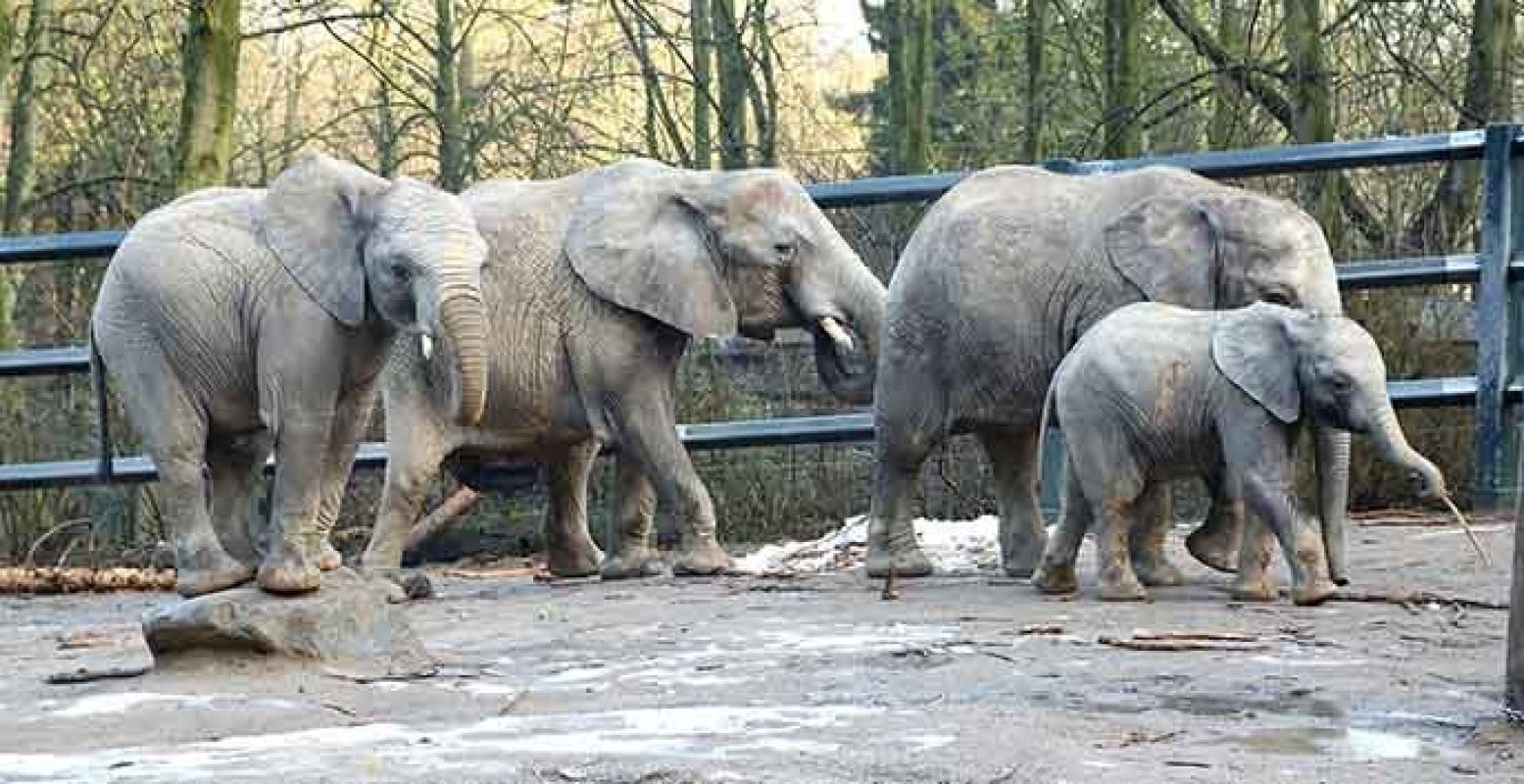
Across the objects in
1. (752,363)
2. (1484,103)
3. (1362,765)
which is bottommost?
(1362,765)

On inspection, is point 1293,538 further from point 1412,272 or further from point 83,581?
point 83,581

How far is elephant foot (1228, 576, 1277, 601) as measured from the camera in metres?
8.62

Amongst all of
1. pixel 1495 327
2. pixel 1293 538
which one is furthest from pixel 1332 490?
pixel 1495 327

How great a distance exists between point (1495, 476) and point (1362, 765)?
18.1ft

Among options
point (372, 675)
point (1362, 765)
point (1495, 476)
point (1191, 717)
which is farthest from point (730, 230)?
point (1362, 765)

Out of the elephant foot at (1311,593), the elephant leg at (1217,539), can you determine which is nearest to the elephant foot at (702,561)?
the elephant leg at (1217,539)

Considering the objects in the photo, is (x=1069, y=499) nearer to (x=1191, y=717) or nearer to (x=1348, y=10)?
(x=1191, y=717)

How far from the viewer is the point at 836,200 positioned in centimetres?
1170

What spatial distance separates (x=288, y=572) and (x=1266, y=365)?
3.12m

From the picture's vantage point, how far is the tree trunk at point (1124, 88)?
15211mm

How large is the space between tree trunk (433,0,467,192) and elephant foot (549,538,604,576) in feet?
21.7

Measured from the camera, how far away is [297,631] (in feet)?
23.3

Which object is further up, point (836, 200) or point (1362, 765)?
point (836, 200)

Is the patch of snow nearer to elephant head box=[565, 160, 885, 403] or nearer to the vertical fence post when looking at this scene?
elephant head box=[565, 160, 885, 403]
